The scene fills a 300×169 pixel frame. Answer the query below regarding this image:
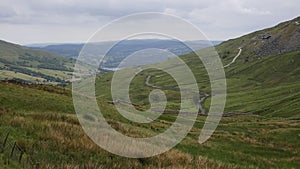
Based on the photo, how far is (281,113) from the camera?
120 meters

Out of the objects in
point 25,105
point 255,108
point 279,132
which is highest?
point 25,105

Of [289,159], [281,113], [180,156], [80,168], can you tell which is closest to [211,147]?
[289,159]

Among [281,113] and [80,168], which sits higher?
[80,168]

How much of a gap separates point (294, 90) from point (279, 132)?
115 m

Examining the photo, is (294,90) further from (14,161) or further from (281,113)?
(14,161)

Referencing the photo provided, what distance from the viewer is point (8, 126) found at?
17.8 meters

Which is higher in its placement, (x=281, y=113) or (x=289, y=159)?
(x=289, y=159)

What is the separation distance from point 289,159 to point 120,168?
86.5 feet

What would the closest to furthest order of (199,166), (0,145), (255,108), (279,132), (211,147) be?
(0,145)
(199,166)
(211,147)
(279,132)
(255,108)

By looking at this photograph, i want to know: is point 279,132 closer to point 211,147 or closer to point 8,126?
point 211,147

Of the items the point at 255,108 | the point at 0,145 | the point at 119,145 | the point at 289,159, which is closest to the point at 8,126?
the point at 0,145

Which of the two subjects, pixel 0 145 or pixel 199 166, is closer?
pixel 0 145

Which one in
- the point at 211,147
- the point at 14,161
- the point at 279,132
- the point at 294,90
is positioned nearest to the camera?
the point at 14,161

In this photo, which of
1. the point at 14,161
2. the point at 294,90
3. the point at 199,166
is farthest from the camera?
the point at 294,90
